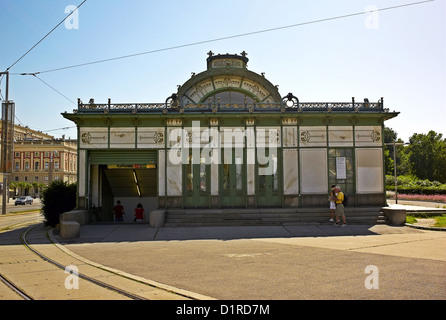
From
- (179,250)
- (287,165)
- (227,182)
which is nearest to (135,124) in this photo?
(227,182)

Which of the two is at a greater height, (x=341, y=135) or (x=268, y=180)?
(x=341, y=135)

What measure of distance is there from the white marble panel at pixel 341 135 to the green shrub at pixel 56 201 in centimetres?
1366

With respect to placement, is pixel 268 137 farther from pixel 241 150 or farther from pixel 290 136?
pixel 241 150

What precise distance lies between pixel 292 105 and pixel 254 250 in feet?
34.1

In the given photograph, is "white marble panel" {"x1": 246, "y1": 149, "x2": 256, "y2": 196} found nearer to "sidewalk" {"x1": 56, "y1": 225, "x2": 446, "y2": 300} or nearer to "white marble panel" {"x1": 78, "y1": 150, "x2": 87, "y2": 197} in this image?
"sidewalk" {"x1": 56, "y1": 225, "x2": 446, "y2": 300}

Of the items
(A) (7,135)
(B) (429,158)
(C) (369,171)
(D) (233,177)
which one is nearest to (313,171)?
(C) (369,171)

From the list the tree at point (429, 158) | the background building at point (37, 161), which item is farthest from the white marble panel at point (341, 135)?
the background building at point (37, 161)

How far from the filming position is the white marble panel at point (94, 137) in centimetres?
1867

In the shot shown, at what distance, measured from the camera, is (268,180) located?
19.1 m

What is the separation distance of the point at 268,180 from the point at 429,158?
2057 inches

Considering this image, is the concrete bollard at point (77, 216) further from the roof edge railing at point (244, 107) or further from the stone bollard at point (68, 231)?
the roof edge railing at point (244, 107)

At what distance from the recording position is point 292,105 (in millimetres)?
19609

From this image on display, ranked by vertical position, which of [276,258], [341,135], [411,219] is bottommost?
[276,258]
